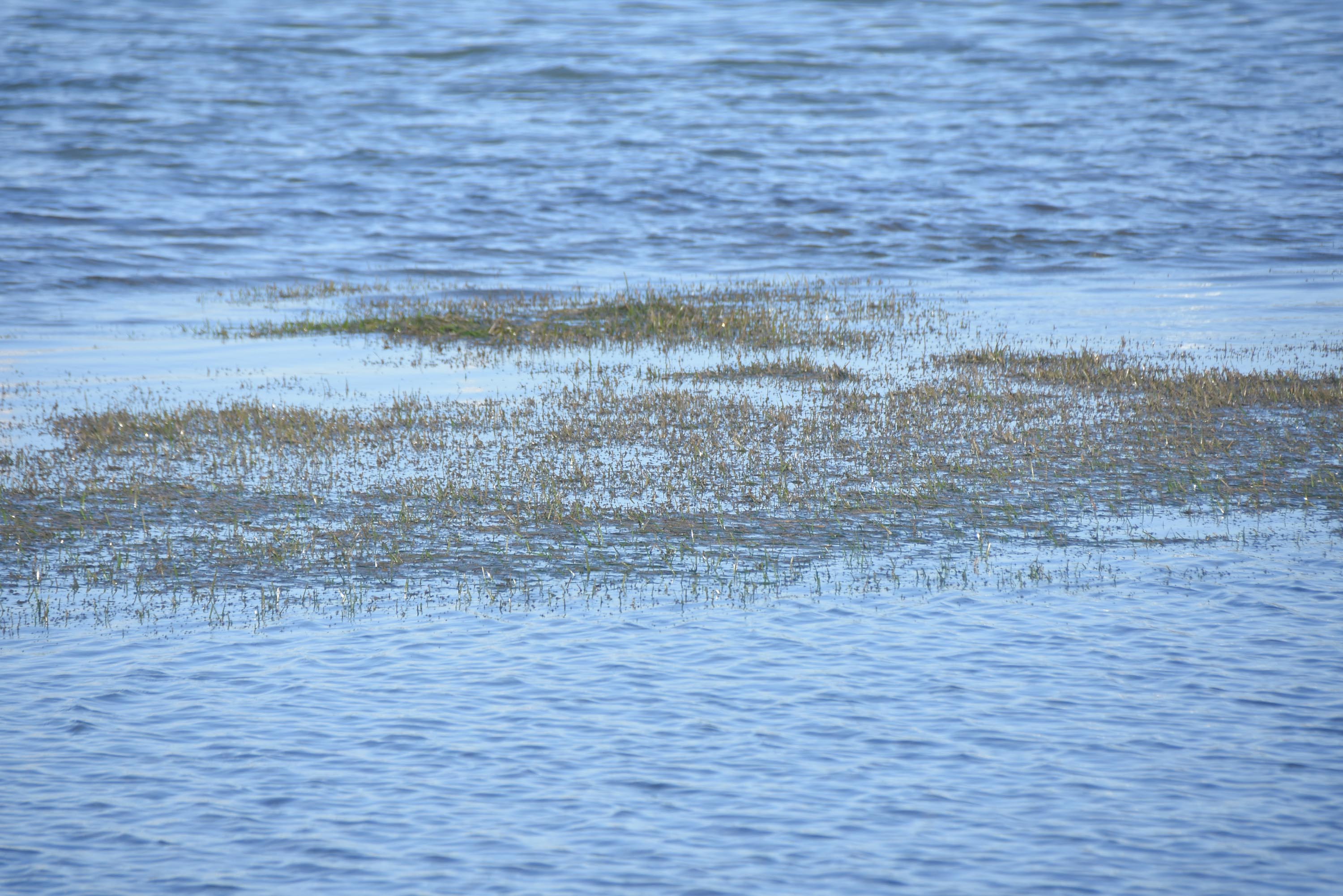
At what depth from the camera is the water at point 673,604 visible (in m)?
6.15

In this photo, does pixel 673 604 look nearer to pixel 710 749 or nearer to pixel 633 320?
pixel 710 749

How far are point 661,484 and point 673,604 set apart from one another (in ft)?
9.24

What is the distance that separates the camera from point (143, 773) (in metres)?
6.77

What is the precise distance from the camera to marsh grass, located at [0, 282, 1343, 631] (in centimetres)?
955

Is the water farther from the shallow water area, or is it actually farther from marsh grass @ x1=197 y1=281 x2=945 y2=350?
marsh grass @ x1=197 y1=281 x2=945 y2=350

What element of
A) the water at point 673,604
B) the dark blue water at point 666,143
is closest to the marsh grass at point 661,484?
the water at point 673,604

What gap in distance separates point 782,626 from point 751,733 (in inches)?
62.9

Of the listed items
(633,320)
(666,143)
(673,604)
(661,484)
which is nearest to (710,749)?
(673,604)

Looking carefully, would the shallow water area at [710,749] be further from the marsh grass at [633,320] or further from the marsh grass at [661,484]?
the marsh grass at [633,320]

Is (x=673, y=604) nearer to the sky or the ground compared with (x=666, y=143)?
nearer to the ground

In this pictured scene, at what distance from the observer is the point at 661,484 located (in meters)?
11.8

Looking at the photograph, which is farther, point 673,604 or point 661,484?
point 661,484

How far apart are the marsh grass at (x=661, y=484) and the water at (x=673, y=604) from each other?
0.69m

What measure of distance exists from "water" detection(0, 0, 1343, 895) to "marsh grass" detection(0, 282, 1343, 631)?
2.28 ft
